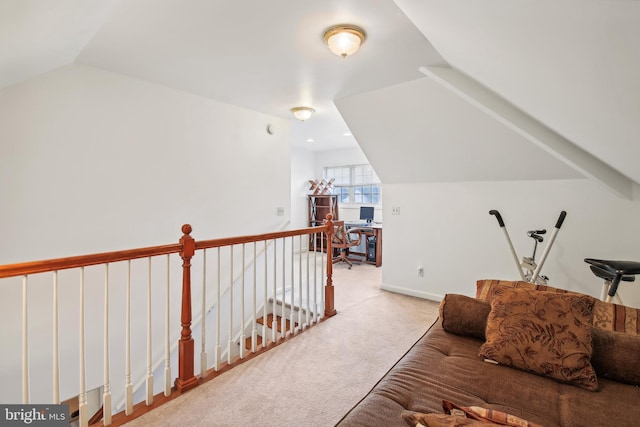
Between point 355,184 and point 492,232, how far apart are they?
3.97 metres

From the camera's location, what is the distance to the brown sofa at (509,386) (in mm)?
1133

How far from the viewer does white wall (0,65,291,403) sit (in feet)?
7.48

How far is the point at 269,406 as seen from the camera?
183 centimetres

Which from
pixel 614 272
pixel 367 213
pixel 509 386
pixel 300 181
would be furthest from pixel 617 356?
pixel 300 181

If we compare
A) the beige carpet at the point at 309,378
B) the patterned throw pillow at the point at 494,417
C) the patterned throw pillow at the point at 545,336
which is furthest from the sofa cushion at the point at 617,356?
the beige carpet at the point at 309,378

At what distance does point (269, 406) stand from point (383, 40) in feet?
8.29

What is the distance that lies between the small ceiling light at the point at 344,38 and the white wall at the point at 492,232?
220 cm

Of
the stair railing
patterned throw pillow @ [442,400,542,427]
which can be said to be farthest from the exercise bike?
the stair railing

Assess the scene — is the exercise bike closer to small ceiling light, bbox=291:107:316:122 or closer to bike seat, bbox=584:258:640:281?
bike seat, bbox=584:258:640:281

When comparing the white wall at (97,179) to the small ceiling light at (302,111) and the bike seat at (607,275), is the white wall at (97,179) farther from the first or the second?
the bike seat at (607,275)

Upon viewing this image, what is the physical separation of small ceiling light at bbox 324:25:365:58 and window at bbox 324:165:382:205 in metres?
4.67

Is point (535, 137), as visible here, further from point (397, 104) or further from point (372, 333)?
point (372, 333)

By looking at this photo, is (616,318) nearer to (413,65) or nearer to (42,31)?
(413,65)

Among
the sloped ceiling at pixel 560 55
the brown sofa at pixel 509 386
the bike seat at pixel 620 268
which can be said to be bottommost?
the brown sofa at pixel 509 386
